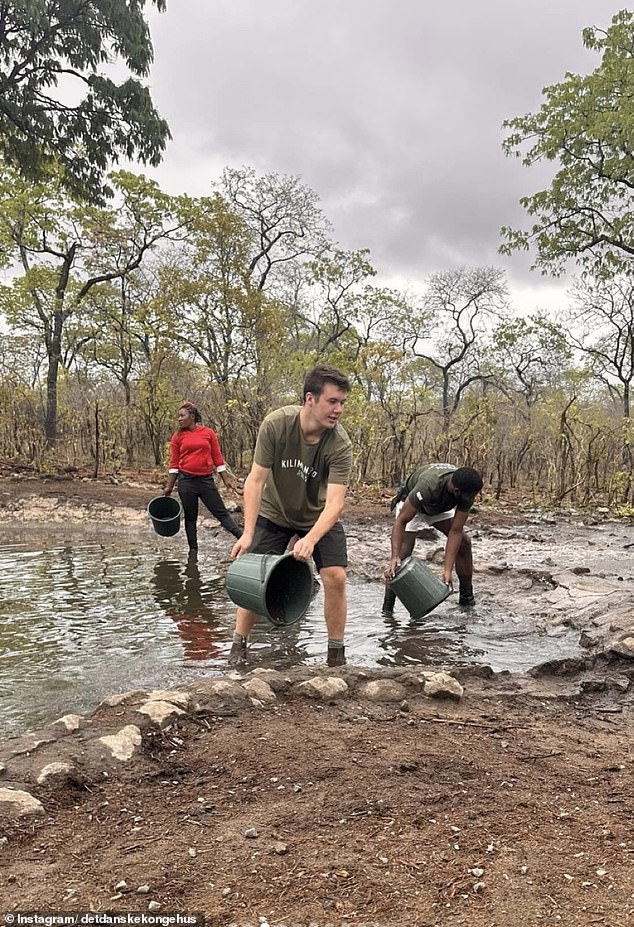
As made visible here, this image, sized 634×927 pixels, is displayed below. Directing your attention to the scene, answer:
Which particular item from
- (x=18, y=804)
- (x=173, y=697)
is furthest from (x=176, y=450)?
(x=18, y=804)

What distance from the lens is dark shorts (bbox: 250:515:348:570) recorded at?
4195 millimetres

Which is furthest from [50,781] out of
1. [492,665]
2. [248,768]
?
[492,665]

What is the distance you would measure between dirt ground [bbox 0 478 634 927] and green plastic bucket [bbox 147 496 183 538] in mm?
5252

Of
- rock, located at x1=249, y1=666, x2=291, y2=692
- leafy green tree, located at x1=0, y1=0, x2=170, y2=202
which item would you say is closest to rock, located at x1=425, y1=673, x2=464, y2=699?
rock, located at x1=249, y1=666, x2=291, y2=692

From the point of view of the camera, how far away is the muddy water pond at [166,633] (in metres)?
4.22

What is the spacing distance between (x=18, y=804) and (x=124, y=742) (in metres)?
0.52

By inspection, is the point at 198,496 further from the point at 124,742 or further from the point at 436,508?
the point at 124,742

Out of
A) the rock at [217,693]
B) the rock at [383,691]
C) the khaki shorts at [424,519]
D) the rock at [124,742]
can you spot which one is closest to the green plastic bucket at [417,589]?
the khaki shorts at [424,519]

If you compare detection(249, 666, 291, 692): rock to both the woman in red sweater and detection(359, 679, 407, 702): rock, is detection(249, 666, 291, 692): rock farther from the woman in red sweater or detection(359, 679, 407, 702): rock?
the woman in red sweater

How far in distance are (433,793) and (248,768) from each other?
0.72 meters

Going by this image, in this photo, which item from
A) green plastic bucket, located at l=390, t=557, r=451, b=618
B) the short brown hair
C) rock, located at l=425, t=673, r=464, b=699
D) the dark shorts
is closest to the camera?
rock, located at l=425, t=673, r=464, b=699

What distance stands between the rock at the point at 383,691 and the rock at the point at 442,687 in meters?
0.14

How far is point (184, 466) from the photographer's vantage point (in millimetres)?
8031

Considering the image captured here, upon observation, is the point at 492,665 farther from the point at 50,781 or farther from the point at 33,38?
the point at 33,38
